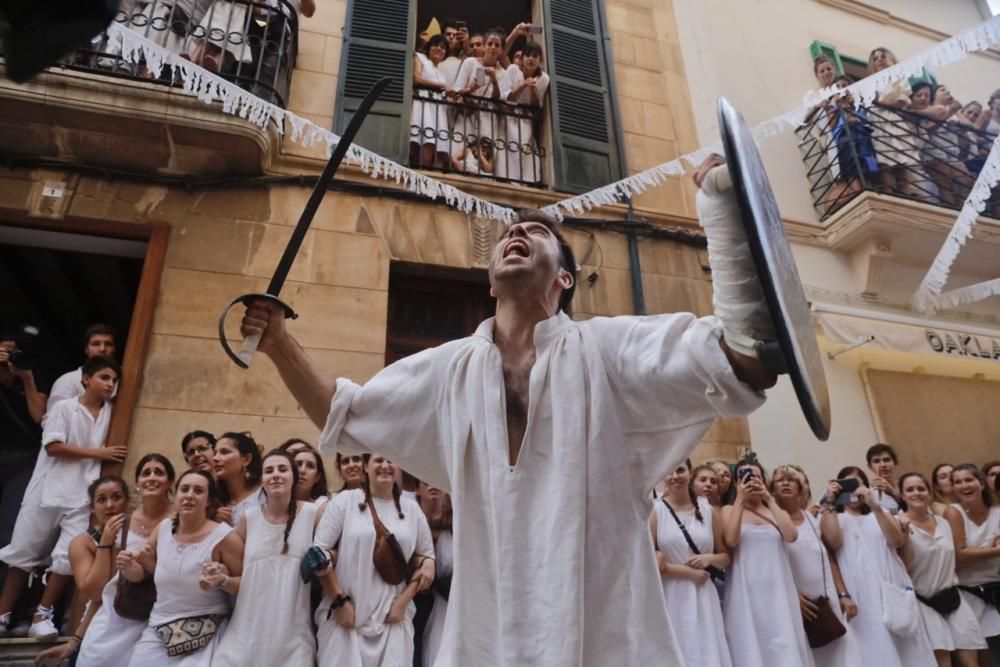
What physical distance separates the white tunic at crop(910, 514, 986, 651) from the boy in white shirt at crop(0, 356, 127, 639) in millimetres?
5840

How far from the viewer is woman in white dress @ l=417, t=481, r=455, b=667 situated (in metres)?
4.20

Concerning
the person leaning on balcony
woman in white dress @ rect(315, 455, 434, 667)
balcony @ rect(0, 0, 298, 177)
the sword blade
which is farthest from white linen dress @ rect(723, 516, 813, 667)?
the person leaning on balcony

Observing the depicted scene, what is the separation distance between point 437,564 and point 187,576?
1450 millimetres

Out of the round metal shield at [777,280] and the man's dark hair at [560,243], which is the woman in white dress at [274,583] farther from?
the round metal shield at [777,280]

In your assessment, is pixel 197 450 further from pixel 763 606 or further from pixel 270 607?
pixel 763 606

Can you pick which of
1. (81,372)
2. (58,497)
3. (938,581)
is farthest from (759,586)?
(81,372)

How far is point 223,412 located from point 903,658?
535cm

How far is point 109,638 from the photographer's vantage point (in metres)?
3.67

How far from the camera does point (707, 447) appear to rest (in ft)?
22.7

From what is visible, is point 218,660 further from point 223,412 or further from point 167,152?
point 167,152

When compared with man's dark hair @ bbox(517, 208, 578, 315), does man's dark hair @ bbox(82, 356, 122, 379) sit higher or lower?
higher

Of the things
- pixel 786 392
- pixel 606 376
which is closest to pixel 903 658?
pixel 786 392

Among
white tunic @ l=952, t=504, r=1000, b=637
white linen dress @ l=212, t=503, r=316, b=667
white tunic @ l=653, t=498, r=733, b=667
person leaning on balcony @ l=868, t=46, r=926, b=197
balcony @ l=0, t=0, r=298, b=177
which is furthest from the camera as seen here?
person leaning on balcony @ l=868, t=46, r=926, b=197

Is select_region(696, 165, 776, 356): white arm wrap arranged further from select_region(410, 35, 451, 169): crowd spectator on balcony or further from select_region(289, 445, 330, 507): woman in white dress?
select_region(410, 35, 451, 169): crowd spectator on balcony
